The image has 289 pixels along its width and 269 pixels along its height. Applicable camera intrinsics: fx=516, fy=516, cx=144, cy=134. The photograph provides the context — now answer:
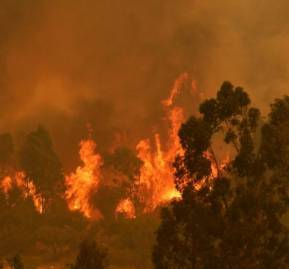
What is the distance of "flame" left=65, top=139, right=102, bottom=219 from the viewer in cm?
9719

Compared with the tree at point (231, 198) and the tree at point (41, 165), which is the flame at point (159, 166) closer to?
the tree at point (41, 165)

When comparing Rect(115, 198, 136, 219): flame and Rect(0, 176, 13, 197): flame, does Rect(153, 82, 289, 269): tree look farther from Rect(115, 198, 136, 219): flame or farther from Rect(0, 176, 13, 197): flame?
Rect(0, 176, 13, 197): flame

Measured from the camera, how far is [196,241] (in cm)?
2377

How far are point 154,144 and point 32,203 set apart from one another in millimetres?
45227

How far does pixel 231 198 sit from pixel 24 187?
75.8 meters

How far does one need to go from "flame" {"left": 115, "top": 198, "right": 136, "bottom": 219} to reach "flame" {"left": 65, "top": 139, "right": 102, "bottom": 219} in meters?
3.84

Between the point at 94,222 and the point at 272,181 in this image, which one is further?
the point at 94,222

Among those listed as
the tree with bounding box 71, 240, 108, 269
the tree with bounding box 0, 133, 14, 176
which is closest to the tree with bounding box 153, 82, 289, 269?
the tree with bounding box 71, 240, 108, 269

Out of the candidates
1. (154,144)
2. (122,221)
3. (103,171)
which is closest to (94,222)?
(122,221)

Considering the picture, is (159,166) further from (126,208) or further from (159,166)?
(126,208)

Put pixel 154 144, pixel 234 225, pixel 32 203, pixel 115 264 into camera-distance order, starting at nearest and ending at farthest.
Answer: pixel 234 225, pixel 115 264, pixel 32 203, pixel 154 144

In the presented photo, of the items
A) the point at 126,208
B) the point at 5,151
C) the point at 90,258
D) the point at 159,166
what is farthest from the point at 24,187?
the point at 90,258

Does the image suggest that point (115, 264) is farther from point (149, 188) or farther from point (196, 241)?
point (149, 188)

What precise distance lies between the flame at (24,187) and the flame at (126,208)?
13419mm
